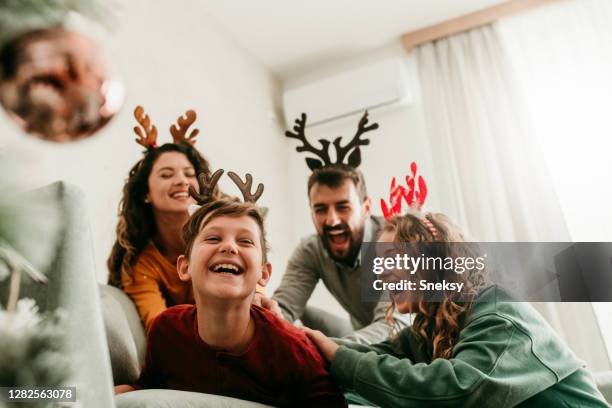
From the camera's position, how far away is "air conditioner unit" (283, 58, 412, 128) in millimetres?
2195

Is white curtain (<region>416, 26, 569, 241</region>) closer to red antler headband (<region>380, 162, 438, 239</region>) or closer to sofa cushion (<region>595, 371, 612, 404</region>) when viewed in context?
sofa cushion (<region>595, 371, 612, 404</region>)

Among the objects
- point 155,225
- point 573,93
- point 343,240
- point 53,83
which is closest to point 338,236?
point 343,240

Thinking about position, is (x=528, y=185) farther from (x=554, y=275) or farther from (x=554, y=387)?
(x=554, y=387)

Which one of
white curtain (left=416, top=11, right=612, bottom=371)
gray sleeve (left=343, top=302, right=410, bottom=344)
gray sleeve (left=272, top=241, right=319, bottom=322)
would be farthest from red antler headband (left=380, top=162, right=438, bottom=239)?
white curtain (left=416, top=11, right=612, bottom=371)

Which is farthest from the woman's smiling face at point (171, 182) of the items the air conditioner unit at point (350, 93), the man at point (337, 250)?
the air conditioner unit at point (350, 93)

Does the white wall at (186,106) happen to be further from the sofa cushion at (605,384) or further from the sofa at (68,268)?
Result: the sofa cushion at (605,384)

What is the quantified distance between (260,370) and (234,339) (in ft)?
0.18

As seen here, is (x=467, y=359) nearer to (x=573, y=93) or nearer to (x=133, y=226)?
(x=133, y=226)

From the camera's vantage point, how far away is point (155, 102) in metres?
1.58

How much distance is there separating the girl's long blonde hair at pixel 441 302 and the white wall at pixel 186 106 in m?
0.50

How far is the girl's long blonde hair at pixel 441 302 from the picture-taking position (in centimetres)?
69

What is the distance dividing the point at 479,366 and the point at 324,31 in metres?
1.90

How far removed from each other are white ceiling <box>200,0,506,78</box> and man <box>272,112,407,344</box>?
0.95 metres

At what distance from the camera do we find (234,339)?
0.68 meters
